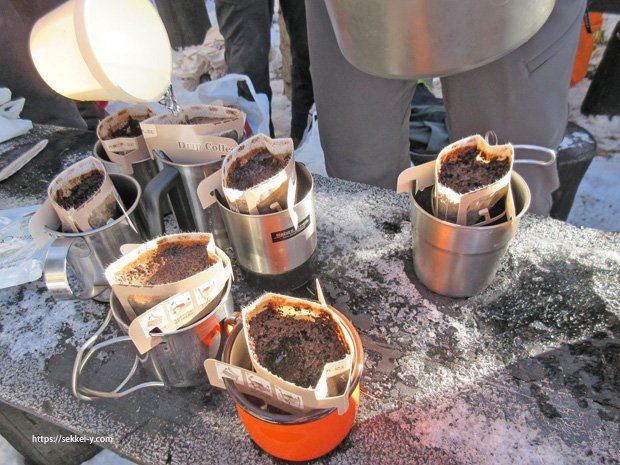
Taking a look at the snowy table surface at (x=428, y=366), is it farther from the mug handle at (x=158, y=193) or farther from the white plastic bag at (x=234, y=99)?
the white plastic bag at (x=234, y=99)

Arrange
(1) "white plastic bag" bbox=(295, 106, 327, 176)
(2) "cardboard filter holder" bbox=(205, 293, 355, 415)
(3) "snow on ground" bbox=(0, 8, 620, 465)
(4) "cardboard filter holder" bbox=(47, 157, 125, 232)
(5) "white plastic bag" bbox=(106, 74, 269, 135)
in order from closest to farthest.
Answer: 1. (2) "cardboard filter holder" bbox=(205, 293, 355, 415)
2. (4) "cardboard filter holder" bbox=(47, 157, 125, 232)
3. (5) "white plastic bag" bbox=(106, 74, 269, 135)
4. (1) "white plastic bag" bbox=(295, 106, 327, 176)
5. (3) "snow on ground" bbox=(0, 8, 620, 465)

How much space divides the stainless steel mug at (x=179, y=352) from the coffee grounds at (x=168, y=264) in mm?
47

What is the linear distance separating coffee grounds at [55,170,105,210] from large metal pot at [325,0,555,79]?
55 cm

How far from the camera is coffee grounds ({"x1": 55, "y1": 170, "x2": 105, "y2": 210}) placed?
0.84m

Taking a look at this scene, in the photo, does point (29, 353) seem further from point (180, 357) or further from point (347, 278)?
point (347, 278)

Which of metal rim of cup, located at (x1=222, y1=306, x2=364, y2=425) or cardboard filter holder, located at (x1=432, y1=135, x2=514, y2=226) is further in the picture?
cardboard filter holder, located at (x1=432, y1=135, x2=514, y2=226)

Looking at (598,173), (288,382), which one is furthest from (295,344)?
(598,173)

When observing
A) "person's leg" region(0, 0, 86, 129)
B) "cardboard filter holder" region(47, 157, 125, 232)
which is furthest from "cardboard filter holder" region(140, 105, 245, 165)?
"person's leg" region(0, 0, 86, 129)

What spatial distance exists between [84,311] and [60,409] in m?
0.23

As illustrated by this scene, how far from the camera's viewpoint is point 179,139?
0.90 m

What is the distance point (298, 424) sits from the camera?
0.58 metres

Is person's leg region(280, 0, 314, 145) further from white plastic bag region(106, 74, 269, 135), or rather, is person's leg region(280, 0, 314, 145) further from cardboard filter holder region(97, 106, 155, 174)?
cardboard filter holder region(97, 106, 155, 174)

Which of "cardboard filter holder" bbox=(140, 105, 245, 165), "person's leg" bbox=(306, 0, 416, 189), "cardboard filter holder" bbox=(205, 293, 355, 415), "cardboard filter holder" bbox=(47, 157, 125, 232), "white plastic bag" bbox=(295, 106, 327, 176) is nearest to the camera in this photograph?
"cardboard filter holder" bbox=(205, 293, 355, 415)

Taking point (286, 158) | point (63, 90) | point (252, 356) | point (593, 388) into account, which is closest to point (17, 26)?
point (63, 90)
